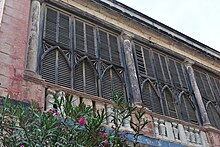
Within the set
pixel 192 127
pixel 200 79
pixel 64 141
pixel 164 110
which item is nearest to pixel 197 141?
pixel 192 127

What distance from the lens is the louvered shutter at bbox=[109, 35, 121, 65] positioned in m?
7.73

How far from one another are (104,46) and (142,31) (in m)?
1.76

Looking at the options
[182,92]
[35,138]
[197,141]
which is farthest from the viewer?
[182,92]

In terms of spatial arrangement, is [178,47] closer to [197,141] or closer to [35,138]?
[197,141]

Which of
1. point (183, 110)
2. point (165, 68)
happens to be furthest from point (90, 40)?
point (183, 110)

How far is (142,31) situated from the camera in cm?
895

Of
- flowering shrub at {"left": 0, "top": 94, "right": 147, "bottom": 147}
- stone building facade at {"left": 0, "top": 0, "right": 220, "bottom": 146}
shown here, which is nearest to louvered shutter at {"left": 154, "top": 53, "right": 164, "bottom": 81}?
stone building facade at {"left": 0, "top": 0, "right": 220, "bottom": 146}

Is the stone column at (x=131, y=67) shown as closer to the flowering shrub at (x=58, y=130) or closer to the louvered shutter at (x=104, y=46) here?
the louvered shutter at (x=104, y=46)

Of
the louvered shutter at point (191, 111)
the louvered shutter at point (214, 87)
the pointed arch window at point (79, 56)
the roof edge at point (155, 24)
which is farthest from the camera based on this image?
the louvered shutter at point (214, 87)

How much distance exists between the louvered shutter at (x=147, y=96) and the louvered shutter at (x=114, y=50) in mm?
983

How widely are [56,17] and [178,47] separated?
4.40 meters

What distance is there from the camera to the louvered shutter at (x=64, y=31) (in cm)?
688

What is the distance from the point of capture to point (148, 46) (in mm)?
8859


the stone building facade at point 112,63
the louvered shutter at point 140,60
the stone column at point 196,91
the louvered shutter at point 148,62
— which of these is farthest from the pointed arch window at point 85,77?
the stone column at point 196,91
